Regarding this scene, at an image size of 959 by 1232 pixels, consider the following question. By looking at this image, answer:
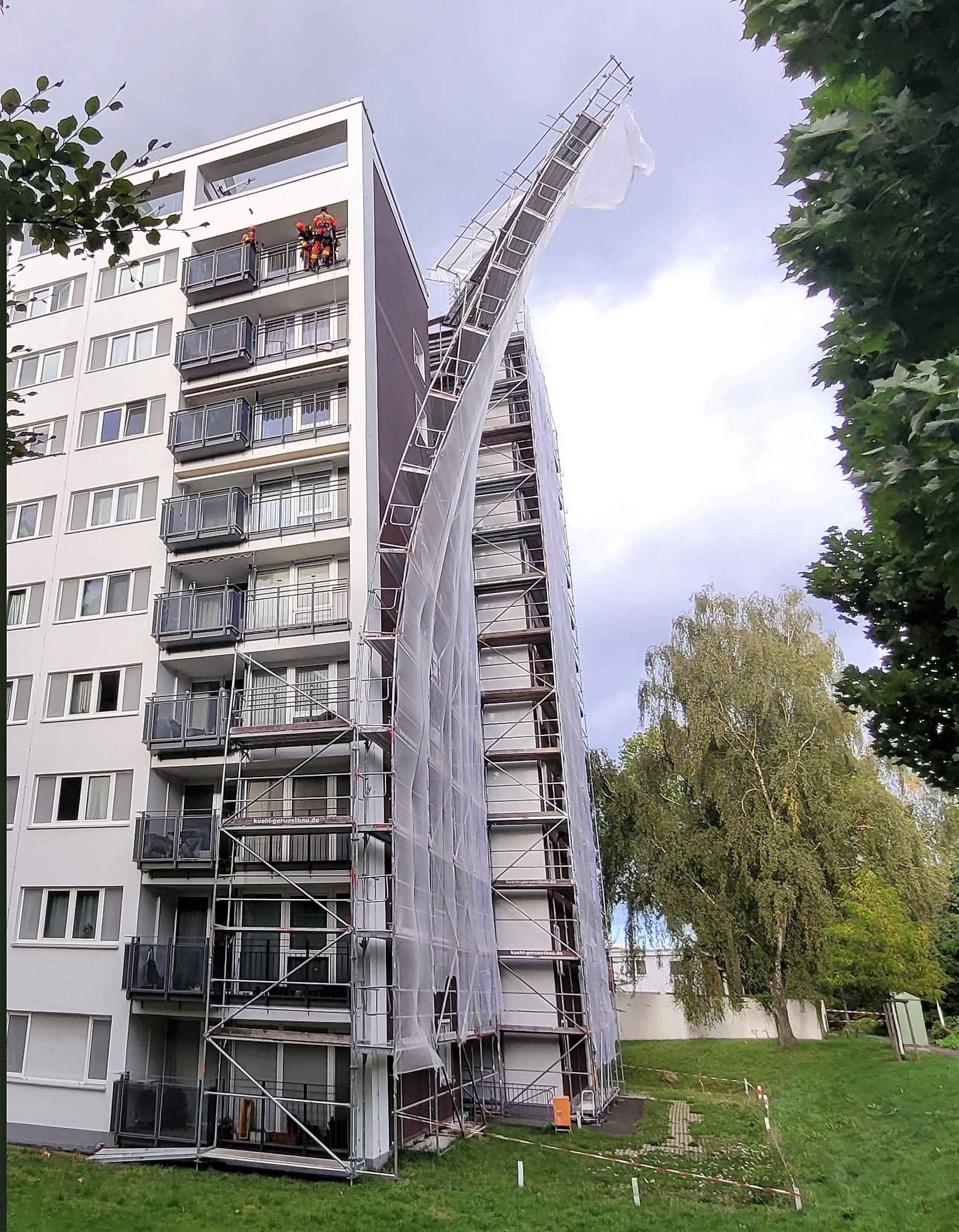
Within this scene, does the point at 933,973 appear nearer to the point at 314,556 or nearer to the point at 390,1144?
the point at 390,1144

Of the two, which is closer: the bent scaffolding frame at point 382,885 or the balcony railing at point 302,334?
the bent scaffolding frame at point 382,885

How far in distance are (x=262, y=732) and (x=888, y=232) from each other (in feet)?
41.0

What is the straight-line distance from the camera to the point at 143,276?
2119 centimetres

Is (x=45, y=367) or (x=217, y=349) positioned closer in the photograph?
(x=217, y=349)

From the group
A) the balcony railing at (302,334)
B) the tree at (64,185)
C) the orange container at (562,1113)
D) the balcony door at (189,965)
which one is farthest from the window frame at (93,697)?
the tree at (64,185)

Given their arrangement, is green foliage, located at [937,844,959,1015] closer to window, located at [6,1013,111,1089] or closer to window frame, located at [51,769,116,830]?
window, located at [6,1013,111,1089]

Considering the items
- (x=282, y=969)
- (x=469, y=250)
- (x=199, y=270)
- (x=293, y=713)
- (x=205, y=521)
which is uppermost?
(x=469, y=250)

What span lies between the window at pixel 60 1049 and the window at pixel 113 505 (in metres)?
10.0

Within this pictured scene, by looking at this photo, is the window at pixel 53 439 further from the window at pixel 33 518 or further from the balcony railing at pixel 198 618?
the balcony railing at pixel 198 618

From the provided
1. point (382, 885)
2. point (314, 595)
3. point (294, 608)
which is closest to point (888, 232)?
point (382, 885)

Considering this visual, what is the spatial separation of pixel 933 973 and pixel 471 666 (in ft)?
45.1

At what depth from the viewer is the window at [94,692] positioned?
17531 millimetres

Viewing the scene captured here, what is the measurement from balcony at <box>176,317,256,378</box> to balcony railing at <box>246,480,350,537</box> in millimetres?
3320

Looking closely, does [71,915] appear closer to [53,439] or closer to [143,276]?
[53,439]
